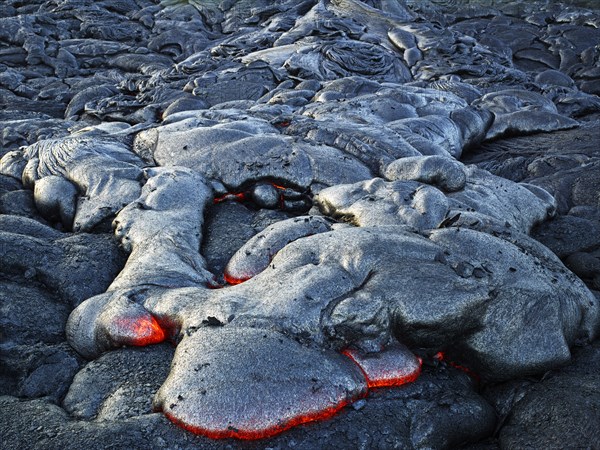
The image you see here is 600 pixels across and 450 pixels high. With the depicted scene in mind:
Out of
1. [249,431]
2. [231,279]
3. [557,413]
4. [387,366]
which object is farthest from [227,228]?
[557,413]

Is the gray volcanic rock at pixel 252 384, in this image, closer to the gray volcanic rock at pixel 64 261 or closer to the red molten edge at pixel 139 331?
the red molten edge at pixel 139 331

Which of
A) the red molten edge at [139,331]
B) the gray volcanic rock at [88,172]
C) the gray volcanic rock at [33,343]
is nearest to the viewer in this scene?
the gray volcanic rock at [33,343]

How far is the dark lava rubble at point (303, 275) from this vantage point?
3.21 meters

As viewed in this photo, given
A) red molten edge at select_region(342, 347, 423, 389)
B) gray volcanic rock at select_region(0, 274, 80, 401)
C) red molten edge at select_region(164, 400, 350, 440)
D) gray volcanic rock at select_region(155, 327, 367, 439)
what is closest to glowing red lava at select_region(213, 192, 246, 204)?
gray volcanic rock at select_region(0, 274, 80, 401)

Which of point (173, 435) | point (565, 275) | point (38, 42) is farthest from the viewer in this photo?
point (38, 42)

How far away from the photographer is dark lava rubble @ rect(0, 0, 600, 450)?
3205mm

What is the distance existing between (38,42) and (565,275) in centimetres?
1302

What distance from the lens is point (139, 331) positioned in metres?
3.81

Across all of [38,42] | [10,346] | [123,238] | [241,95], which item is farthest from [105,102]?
[10,346]

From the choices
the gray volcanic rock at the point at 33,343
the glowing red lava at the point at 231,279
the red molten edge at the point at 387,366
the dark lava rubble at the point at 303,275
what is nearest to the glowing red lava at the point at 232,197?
the dark lava rubble at the point at 303,275

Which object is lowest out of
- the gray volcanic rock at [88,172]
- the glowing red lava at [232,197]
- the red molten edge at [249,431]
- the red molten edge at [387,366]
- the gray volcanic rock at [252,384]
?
the glowing red lava at [232,197]

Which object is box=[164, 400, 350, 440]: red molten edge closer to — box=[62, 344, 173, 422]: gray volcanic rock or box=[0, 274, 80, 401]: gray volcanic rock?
box=[62, 344, 173, 422]: gray volcanic rock

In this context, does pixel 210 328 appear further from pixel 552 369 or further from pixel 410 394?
pixel 552 369

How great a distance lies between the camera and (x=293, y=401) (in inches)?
123
